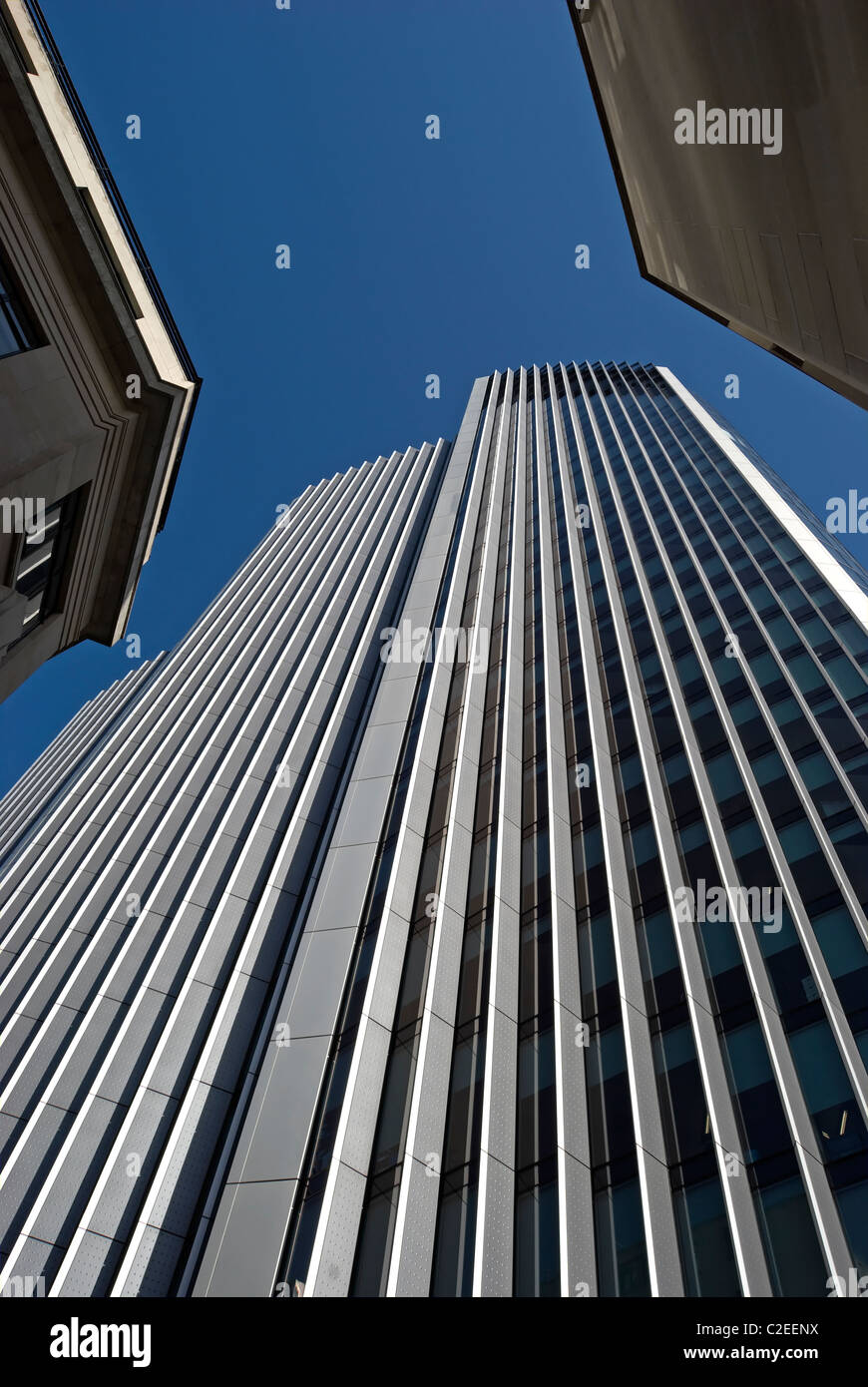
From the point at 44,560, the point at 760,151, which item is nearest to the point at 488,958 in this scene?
the point at 44,560

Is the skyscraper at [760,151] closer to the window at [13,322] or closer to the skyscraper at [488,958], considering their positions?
the window at [13,322]

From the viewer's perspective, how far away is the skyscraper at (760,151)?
335 inches

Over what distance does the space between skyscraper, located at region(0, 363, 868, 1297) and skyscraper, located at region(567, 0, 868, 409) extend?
13209 millimetres

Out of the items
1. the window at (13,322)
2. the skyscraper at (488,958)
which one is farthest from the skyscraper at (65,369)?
the skyscraper at (488,958)

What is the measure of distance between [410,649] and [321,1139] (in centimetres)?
2761

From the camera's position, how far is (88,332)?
43.8ft

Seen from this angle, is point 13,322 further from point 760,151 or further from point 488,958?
point 488,958

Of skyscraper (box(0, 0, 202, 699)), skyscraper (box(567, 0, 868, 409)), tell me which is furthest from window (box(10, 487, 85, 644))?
skyscraper (box(567, 0, 868, 409))

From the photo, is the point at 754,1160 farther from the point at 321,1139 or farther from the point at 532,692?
the point at 532,692

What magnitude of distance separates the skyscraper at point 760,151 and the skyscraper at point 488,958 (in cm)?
1321

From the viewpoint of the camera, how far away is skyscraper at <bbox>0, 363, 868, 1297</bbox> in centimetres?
1508

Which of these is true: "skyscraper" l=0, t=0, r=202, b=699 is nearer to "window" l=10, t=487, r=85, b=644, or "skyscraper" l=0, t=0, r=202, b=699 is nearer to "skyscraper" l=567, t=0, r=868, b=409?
"window" l=10, t=487, r=85, b=644
